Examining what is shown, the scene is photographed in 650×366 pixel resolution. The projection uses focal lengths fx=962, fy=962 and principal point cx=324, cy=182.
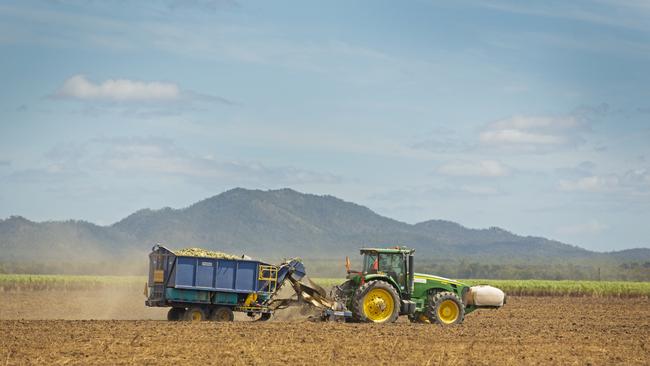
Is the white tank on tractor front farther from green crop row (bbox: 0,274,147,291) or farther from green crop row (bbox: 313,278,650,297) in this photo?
green crop row (bbox: 0,274,147,291)

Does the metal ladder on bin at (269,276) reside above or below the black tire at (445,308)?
above

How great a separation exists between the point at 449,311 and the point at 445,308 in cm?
18

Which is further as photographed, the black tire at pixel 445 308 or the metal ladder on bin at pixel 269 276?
the metal ladder on bin at pixel 269 276

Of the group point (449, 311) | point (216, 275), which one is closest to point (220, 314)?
point (216, 275)

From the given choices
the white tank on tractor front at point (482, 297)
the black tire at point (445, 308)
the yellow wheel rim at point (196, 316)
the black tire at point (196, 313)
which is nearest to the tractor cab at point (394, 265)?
the black tire at point (445, 308)

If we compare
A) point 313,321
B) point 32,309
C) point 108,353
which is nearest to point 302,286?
point 313,321

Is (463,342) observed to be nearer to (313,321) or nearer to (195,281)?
(313,321)

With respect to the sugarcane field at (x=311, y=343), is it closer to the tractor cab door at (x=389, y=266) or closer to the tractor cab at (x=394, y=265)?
the tractor cab at (x=394, y=265)

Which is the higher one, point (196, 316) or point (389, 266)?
point (389, 266)

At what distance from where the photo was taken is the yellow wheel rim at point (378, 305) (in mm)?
32656

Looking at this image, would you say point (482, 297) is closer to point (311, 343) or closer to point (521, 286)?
point (311, 343)

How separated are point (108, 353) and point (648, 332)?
1851 cm

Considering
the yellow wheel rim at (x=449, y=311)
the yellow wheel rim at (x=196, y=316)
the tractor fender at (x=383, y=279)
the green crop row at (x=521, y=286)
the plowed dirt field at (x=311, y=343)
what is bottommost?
the plowed dirt field at (x=311, y=343)

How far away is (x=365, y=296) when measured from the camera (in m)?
32.6
